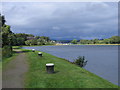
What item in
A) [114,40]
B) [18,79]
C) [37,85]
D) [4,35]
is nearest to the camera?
[37,85]

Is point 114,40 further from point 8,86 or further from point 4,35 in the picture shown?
point 8,86

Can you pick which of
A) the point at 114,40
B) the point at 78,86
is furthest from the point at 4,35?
the point at 114,40

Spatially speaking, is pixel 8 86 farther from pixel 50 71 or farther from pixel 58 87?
pixel 50 71

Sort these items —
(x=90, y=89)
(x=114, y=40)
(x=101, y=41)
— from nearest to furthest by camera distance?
(x=90, y=89), (x=114, y=40), (x=101, y=41)

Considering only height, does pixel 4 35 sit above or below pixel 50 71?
above

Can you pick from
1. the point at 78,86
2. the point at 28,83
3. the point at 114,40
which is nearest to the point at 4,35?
the point at 28,83

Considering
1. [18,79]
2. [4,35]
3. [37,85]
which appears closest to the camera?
[37,85]

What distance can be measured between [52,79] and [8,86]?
295 centimetres

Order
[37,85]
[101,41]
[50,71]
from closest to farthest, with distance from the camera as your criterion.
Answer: [37,85]
[50,71]
[101,41]

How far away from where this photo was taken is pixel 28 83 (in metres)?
9.28

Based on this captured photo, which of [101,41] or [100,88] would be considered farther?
[101,41]

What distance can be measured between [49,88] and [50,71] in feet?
11.4

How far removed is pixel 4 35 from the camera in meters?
26.7

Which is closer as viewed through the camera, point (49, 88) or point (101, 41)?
point (49, 88)
